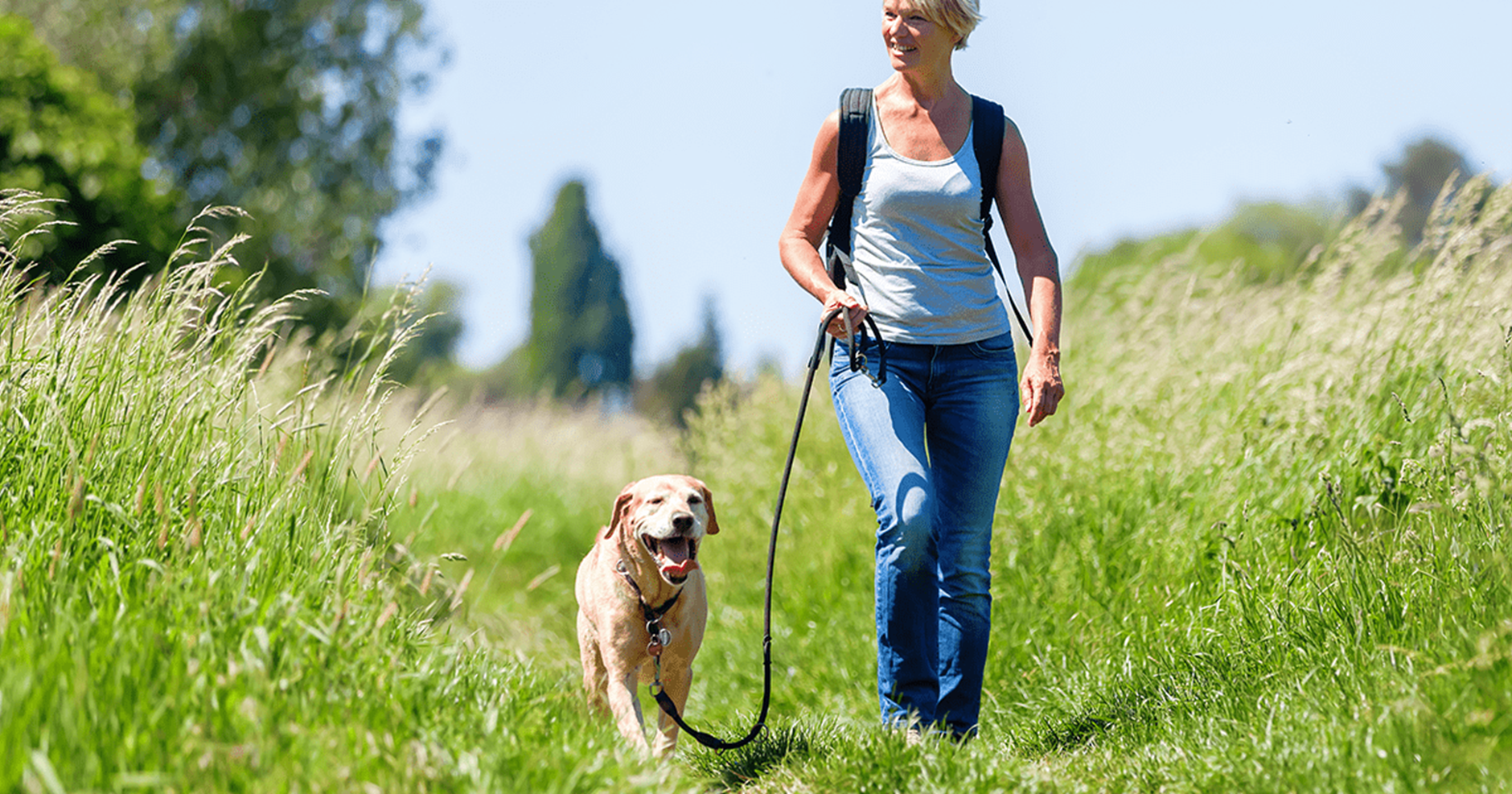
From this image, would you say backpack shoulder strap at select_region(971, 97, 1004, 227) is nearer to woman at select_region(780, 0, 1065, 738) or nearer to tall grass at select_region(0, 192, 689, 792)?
woman at select_region(780, 0, 1065, 738)

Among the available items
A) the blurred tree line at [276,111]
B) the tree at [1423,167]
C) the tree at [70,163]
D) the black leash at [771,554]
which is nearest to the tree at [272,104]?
the blurred tree line at [276,111]

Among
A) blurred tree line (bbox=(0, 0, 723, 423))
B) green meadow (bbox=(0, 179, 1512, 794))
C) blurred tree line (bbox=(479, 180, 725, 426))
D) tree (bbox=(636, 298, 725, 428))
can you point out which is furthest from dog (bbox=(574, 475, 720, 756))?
blurred tree line (bbox=(479, 180, 725, 426))

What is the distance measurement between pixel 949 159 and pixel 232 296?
236cm

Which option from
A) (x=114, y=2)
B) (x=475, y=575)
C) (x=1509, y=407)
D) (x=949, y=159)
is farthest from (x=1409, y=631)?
(x=114, y=2)

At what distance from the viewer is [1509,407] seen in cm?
355

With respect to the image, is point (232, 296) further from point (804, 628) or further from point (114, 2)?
point (114, 2)

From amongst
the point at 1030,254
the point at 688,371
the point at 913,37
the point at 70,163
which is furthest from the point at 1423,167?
the point at 913,37

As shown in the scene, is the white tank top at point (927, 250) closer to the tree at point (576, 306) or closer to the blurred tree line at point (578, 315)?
the blurred tree line at point (578, 315)

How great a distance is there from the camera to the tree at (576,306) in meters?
49.0

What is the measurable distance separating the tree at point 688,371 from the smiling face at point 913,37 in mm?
37133

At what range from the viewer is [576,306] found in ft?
163

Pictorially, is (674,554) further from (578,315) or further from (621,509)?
(578,315)

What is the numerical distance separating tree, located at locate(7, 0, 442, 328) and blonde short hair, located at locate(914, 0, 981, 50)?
666 inches

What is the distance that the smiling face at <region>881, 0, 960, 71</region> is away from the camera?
3.55m
